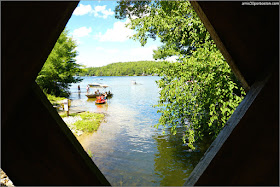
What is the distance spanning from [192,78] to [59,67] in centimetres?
2862

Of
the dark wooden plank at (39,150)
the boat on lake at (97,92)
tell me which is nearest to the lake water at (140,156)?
the dark wooden plank at (39,150)

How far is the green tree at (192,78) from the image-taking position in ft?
19.8

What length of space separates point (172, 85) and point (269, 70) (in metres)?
6.45

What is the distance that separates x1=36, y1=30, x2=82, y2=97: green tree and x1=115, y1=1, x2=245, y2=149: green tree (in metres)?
23.9

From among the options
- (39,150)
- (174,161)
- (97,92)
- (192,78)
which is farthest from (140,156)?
(97,92)

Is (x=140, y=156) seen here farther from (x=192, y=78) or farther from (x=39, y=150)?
(x=39, y=150)

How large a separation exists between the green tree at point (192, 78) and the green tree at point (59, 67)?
23.9m

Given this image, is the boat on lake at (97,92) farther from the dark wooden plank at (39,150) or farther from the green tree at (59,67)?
the dark wooden plank at (39,150)

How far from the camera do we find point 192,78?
704 centimetres

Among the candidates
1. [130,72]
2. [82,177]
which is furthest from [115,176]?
[130,72]

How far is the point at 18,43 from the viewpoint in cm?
51

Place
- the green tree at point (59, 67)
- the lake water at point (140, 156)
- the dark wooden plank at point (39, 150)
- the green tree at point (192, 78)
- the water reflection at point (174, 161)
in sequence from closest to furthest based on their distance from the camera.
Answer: the dark wooden plank at point (39, 150) < the green tree at point (192, 78) < the water reflection at point (174, 161) < the lake water at point (140, 156) < the green tree at point (59, 67)

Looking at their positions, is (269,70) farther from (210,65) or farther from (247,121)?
(210,65)

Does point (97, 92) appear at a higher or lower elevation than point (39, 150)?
lower
